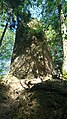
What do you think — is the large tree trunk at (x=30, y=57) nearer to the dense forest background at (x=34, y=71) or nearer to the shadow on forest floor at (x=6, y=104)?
the dense forest background at (x=34, y=71)

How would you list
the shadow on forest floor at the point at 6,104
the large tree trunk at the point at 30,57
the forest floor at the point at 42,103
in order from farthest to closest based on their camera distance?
1. the large tree trunk at the point at 30,57
2. the shadow on forest floor at the point at 6,104
3. the forest floor at the point at 42,103

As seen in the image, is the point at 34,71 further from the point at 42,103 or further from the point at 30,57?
the point at 42,103

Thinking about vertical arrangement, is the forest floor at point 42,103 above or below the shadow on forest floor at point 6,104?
above

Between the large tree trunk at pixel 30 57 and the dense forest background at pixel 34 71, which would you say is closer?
the dense forest background at pixel 34 71

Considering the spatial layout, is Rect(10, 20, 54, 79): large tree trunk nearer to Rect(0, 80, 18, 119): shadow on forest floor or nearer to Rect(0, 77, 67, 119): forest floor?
Rect(0, 80, 18, 119): shadow on forest floor

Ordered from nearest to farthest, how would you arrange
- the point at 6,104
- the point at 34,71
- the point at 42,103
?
the point at 42,103 → the point at 6,104 → the point at 34,71

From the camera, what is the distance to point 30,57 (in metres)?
10.5

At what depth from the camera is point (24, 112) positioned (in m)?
4.45

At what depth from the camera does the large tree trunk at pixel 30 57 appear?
998 cm

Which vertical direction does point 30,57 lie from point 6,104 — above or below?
above

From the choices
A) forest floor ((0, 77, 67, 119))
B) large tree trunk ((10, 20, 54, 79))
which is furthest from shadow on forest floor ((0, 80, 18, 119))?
large tree trunk ((10, 20, 54, 79))

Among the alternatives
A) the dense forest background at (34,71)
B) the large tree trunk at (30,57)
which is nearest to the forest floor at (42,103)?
the dense forest background at (34,71)

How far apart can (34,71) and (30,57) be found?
848 mm

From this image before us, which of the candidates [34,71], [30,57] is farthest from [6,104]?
[30,57]
